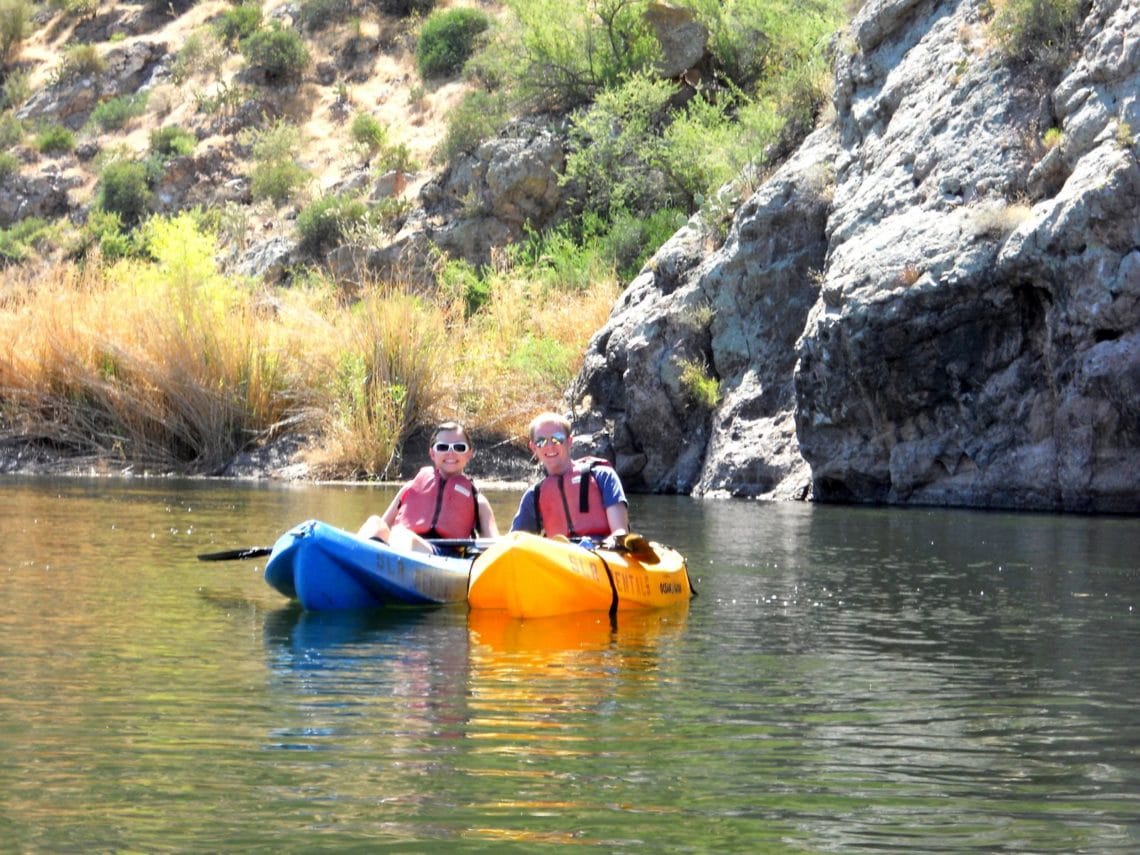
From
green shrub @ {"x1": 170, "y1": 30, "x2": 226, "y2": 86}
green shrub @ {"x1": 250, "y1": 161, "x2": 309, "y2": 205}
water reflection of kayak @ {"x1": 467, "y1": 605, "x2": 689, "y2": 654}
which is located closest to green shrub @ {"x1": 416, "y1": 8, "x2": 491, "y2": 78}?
green shrub @ {"x1": 250, "y1": 161, "x2": 309, "y2": 205}

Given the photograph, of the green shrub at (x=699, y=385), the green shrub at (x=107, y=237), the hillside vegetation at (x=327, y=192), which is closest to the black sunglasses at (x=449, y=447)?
the green shrub at (x=699, y=385)

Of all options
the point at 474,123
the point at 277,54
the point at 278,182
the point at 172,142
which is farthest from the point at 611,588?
the point at 277,54

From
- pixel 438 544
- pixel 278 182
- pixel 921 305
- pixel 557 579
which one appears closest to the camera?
pixel 557 579

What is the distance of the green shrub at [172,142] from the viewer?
41.3 meters

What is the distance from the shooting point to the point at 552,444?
416 inches

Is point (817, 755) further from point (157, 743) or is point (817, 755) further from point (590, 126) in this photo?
point (590, 126)

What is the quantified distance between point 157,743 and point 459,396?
18082 millimetres

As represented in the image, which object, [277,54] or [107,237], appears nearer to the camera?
[107,237]

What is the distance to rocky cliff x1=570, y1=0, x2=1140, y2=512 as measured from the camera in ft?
57.2

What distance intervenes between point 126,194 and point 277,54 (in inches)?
248

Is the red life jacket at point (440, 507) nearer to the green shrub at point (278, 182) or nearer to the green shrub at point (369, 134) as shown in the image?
the green shrub at point (278, 182)

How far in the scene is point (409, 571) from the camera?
10.1 metres

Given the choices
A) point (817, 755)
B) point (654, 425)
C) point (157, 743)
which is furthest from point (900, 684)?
point (654, 425)

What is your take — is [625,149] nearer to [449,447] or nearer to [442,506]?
[442,506]
